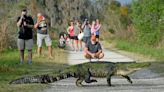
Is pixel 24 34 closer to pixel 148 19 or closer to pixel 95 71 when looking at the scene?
pixel 95 71

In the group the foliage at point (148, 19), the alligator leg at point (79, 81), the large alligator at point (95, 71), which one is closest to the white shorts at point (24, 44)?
the large alligator at point (95, 71)

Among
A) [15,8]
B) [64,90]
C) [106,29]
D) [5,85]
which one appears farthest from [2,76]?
[106,29]

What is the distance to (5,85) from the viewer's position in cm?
1206

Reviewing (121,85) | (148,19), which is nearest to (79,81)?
(121,85)

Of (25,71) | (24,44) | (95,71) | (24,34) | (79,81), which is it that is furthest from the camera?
(24,44)

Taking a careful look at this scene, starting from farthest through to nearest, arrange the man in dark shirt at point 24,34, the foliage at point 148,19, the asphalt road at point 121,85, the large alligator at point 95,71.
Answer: the foliage at point 148,19
the man in dark shirt at point 24,34
the large alligator at point 95,71
the asphalt road at point 121,85

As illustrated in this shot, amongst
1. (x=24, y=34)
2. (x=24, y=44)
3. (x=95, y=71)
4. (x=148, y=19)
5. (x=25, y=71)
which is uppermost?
(x=148, y=19)

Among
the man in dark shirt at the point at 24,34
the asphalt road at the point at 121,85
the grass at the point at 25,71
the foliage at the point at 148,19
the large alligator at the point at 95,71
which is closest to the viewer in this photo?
the asphalt road at the point at 121,85

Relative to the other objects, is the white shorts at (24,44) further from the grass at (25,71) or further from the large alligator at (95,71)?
the large alligator at (95,71)

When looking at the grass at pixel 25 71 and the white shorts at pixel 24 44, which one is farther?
the white shorts at pixel 24 44

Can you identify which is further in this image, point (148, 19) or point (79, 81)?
point (148, 19)

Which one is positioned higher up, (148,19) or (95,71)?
(148,19)

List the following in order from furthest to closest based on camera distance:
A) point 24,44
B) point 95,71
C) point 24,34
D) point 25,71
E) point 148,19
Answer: point 148,19 < point 24,44 < point 24,34 < point 25,71 < point 95,71

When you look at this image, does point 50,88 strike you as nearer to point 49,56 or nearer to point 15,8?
Answer: point 49,56
